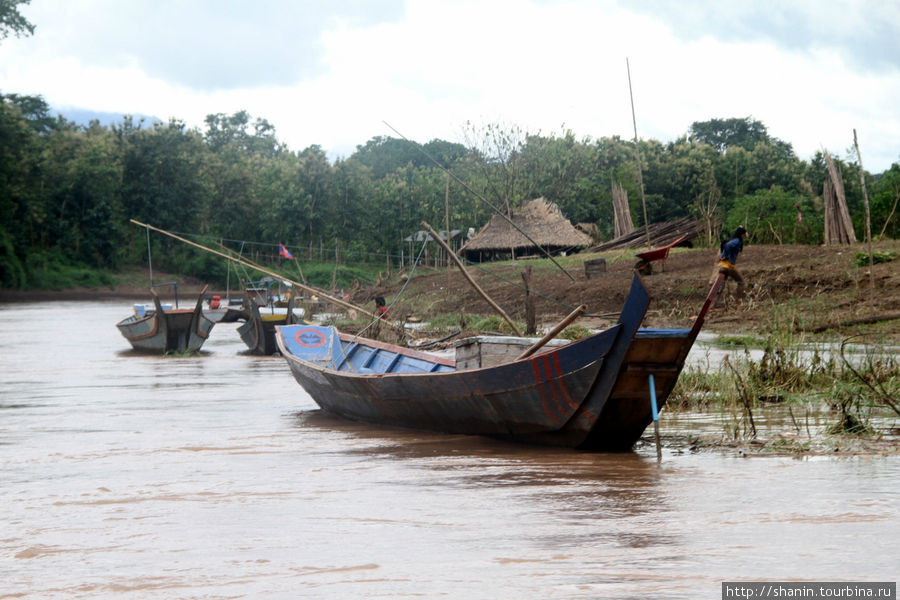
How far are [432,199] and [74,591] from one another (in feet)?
139

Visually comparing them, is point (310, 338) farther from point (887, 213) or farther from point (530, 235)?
point (530, 235)

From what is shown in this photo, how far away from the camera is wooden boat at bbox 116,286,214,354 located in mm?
20781

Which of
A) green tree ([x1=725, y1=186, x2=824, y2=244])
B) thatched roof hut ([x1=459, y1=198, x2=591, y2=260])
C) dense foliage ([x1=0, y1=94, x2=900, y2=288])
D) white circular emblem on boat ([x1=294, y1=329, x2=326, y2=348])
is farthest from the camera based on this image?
dense foliage ([x1=0, y1=94, x2=900, y2=288])

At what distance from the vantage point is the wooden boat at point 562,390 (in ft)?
21.2

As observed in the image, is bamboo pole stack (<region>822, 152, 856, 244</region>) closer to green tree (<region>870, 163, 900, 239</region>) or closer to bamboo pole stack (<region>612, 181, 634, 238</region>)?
green tree (<region>870, 163, 900, 239</region>)

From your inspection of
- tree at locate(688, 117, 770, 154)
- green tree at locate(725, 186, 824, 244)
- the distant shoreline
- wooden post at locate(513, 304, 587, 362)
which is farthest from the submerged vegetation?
tree at locate(688, 117, 770, 154)

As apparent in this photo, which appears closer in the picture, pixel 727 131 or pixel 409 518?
pixel 409 518

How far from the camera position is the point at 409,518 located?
5.50 m

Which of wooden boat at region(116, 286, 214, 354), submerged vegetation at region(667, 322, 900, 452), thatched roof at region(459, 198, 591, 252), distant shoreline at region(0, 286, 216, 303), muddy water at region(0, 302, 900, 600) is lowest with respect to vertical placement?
muddy water at region(0, 302, 900, 600)

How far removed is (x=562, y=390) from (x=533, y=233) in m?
28.1

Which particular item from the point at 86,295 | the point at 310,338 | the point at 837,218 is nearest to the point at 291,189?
the point at 86,295

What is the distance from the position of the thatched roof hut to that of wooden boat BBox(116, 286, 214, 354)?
1435 cm

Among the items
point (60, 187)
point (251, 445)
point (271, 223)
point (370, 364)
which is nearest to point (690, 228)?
point (370, 364)

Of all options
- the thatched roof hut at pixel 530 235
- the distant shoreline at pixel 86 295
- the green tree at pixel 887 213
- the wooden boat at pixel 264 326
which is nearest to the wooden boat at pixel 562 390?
the wooden boat at pixel 264 326
